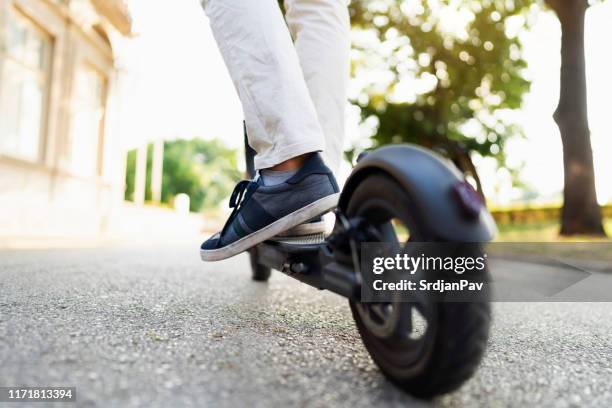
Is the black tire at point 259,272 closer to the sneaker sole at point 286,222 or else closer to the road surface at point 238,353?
the road surface at point 238,353

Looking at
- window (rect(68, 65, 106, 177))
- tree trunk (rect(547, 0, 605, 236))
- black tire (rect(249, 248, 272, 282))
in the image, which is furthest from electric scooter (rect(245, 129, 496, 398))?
window (rect(68, 65, 106, 177))

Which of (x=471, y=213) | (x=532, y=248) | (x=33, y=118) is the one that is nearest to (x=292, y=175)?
(x=471, y=213)

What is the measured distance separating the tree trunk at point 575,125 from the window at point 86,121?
319 inches

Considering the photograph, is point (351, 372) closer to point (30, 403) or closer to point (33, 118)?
point (30, 403)

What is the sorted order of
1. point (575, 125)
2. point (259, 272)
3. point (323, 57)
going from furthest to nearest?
point (575, 125), point (259, 272), point (323, 57)

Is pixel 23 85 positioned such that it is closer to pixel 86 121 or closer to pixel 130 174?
pixel 86 121

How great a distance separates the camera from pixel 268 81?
1195mm

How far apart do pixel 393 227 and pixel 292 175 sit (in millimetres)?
347

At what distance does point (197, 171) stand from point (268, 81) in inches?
1794

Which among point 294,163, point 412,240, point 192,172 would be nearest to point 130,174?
point 192,172

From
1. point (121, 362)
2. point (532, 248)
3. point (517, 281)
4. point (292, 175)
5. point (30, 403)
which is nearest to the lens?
point (30, 403)

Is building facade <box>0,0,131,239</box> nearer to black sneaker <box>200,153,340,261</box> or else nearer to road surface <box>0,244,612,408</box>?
road surface <box>0,244,612,408</box>

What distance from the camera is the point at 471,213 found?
0.75 metres

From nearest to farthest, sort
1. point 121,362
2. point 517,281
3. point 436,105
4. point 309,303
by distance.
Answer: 1. point 121,362
2. point 309,303
3. point 517,281
4. point 436,105
